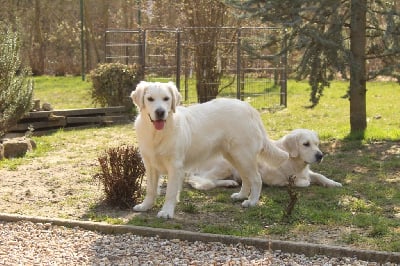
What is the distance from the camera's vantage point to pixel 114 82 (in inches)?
525

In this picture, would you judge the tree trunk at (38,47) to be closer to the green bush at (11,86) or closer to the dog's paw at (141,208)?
the green bush at (11,86)

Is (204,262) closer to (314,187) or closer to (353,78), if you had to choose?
(314,187)

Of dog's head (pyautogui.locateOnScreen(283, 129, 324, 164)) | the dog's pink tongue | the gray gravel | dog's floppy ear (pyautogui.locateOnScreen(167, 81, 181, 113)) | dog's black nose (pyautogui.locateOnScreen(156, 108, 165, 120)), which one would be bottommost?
the gray gravel

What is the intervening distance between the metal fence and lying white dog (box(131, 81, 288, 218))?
24.4 ft

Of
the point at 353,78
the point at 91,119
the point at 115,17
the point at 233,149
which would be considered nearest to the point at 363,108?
the point at 353,78

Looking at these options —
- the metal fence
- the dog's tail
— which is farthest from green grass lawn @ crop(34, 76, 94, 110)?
the dog's tail

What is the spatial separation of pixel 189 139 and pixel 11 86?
4.30 meters

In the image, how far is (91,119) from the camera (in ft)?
40.5

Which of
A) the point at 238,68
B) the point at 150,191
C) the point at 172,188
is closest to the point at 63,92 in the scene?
the point at 238,68

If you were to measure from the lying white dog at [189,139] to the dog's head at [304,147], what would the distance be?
53 cm

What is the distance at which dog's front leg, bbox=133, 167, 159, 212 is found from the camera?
228 inches

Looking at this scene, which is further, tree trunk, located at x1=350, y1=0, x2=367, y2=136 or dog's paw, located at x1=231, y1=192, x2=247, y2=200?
tree trunk, located at x1=350, y1=0, x2=367, y2=136

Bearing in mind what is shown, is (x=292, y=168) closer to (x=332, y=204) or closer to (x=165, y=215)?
(x=332, y=204)

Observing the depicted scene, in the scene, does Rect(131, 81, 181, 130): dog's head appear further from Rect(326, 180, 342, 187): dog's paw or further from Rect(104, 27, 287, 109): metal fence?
Rect(104, 27, 287, 109): metal fence
